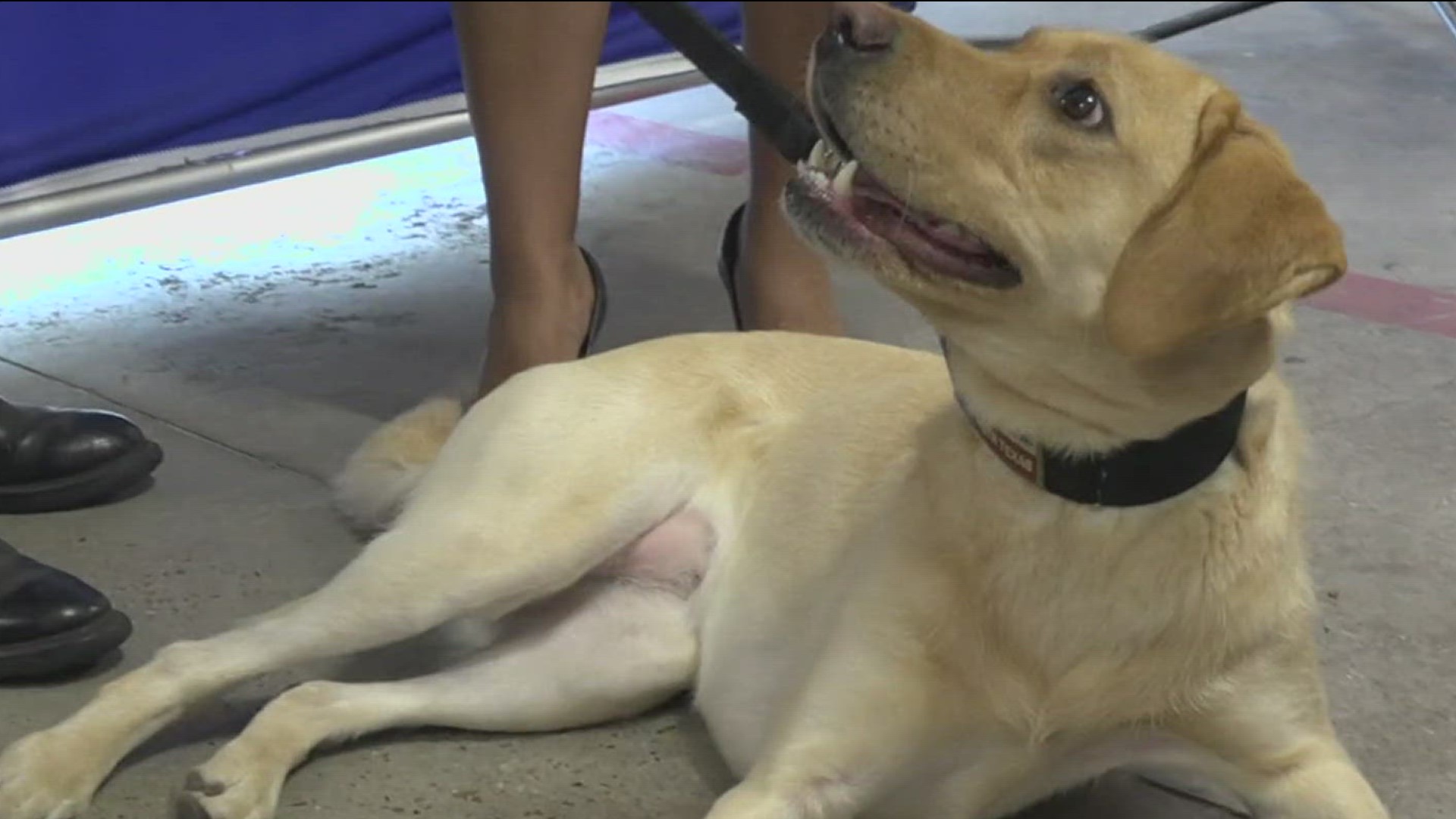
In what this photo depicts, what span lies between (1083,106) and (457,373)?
5.46 feet

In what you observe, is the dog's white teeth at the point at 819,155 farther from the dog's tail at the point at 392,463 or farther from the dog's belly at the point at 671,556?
the dog's tail at the point at 392,463

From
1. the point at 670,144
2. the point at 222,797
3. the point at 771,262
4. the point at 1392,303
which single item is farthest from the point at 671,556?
the point at 670,144

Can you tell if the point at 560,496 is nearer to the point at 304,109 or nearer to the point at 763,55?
the point at 763,55

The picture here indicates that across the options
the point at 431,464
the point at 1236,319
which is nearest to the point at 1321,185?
the point at 431,464

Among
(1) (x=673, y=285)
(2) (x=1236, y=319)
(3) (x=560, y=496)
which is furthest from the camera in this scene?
(1) (x=673, y=285)

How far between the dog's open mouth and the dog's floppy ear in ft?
0.42

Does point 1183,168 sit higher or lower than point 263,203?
higher

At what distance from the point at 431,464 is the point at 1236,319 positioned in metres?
1.08

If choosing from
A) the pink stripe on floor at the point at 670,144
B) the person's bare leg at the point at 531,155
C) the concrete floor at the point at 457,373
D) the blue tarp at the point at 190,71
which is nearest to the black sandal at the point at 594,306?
the person's bare leg at the point at 531,155

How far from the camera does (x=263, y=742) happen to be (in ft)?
6.15

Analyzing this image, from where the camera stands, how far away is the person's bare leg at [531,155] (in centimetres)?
252

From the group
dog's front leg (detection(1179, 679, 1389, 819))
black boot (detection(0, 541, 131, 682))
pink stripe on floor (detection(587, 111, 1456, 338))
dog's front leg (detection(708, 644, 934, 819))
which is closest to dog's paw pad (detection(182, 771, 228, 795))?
black boot (detection(0, 541, 131, 682))

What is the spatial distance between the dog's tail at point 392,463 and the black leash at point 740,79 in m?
0.54

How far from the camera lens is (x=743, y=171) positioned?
453 centimetres
